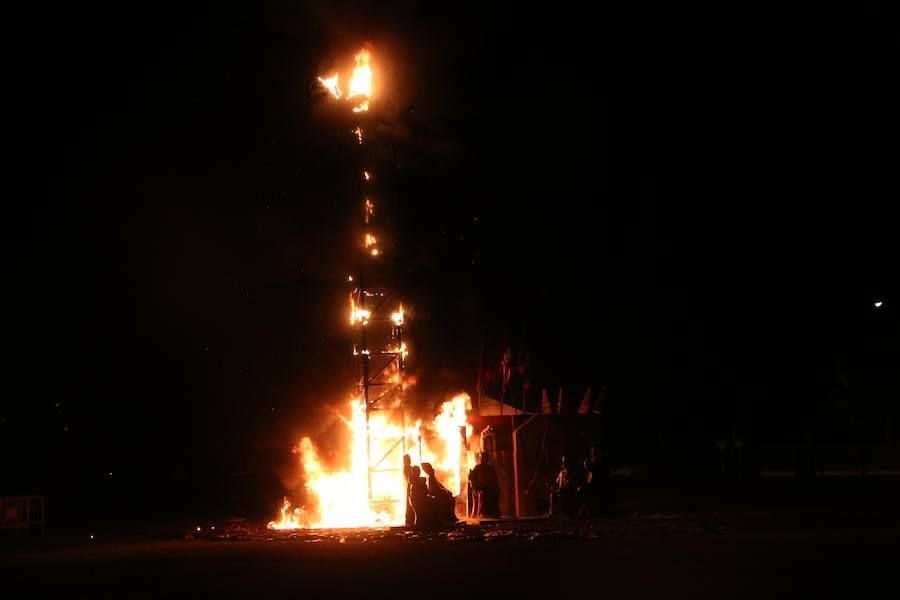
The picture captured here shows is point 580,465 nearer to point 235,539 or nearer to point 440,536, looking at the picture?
point 440,536

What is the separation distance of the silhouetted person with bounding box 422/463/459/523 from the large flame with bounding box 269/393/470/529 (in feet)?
5.34

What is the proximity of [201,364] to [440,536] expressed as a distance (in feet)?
61.2

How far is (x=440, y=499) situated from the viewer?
19469 mm

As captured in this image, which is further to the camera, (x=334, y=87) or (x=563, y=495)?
(x=334, y=87)

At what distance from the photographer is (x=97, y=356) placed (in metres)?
31.4

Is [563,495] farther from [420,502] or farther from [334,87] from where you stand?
[334,87]

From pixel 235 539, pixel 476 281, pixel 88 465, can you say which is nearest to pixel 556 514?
pixel 235 539

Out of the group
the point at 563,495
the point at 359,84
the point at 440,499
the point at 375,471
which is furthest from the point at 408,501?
the point at 359,84

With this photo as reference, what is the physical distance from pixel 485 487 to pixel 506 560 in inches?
305

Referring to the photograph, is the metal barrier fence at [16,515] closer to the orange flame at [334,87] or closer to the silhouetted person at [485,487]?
the silhouetted person at [485,487]

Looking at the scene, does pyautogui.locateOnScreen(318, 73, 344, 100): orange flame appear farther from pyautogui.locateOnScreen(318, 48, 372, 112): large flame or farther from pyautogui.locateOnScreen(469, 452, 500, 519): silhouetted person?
pyautogui.locateOnScreen(469, 452, 500, 519): silhouetted person

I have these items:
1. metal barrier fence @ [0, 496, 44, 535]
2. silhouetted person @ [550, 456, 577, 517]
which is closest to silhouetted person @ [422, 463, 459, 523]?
silhouetted person @ [550, 456, 577, 517]

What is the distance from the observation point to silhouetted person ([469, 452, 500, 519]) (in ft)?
70.0

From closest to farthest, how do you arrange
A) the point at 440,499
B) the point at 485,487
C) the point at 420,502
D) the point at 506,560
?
the point at 506,560 < the point at 420,502 < the point at 440,499 < the point at 485,487
